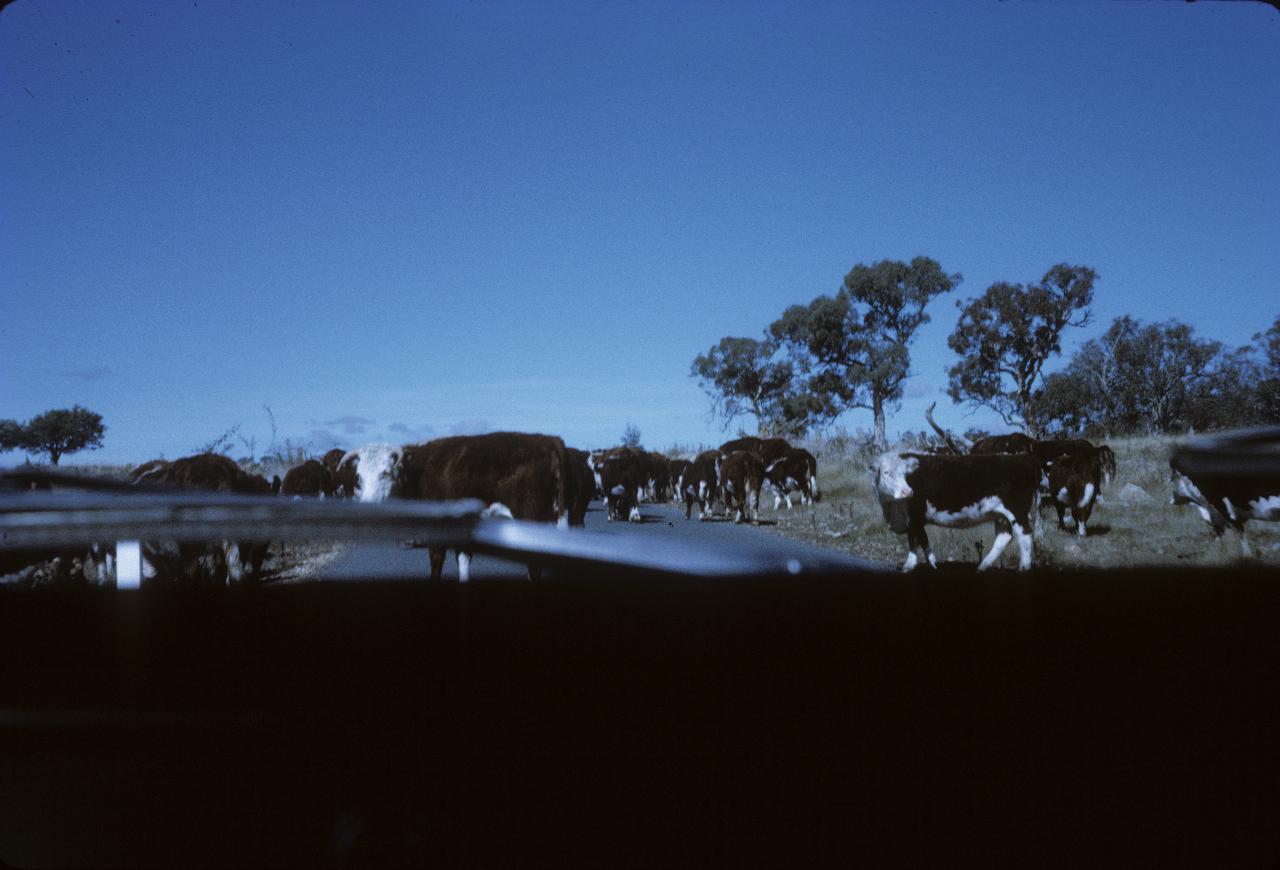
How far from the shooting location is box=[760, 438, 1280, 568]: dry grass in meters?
13.1

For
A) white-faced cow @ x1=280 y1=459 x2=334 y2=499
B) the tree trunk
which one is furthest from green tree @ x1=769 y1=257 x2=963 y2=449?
white-faced cow @ x1=280 y1=459 x2=334 y2=499

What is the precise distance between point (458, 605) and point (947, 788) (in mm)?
939

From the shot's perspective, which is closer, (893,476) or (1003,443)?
(893,476)

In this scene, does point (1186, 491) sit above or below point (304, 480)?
below

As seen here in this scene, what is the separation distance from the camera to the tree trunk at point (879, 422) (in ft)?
83.6

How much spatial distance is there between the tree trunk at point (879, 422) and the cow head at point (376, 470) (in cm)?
1579

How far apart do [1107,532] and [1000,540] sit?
4.23 m

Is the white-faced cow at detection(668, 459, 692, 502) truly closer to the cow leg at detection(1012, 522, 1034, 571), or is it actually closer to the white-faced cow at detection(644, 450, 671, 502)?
the white-faced cow at detection(644, 450, 671, 502)

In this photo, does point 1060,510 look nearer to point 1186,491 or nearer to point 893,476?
point 1186,491

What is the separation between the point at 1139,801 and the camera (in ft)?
5.20

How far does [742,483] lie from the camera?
24094 mm

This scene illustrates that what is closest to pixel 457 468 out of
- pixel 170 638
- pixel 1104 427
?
pixel 170 638

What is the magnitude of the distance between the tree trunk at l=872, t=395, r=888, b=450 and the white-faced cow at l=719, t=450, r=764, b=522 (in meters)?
3.34

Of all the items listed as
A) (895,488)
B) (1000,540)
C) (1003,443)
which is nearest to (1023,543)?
(1000,540)
